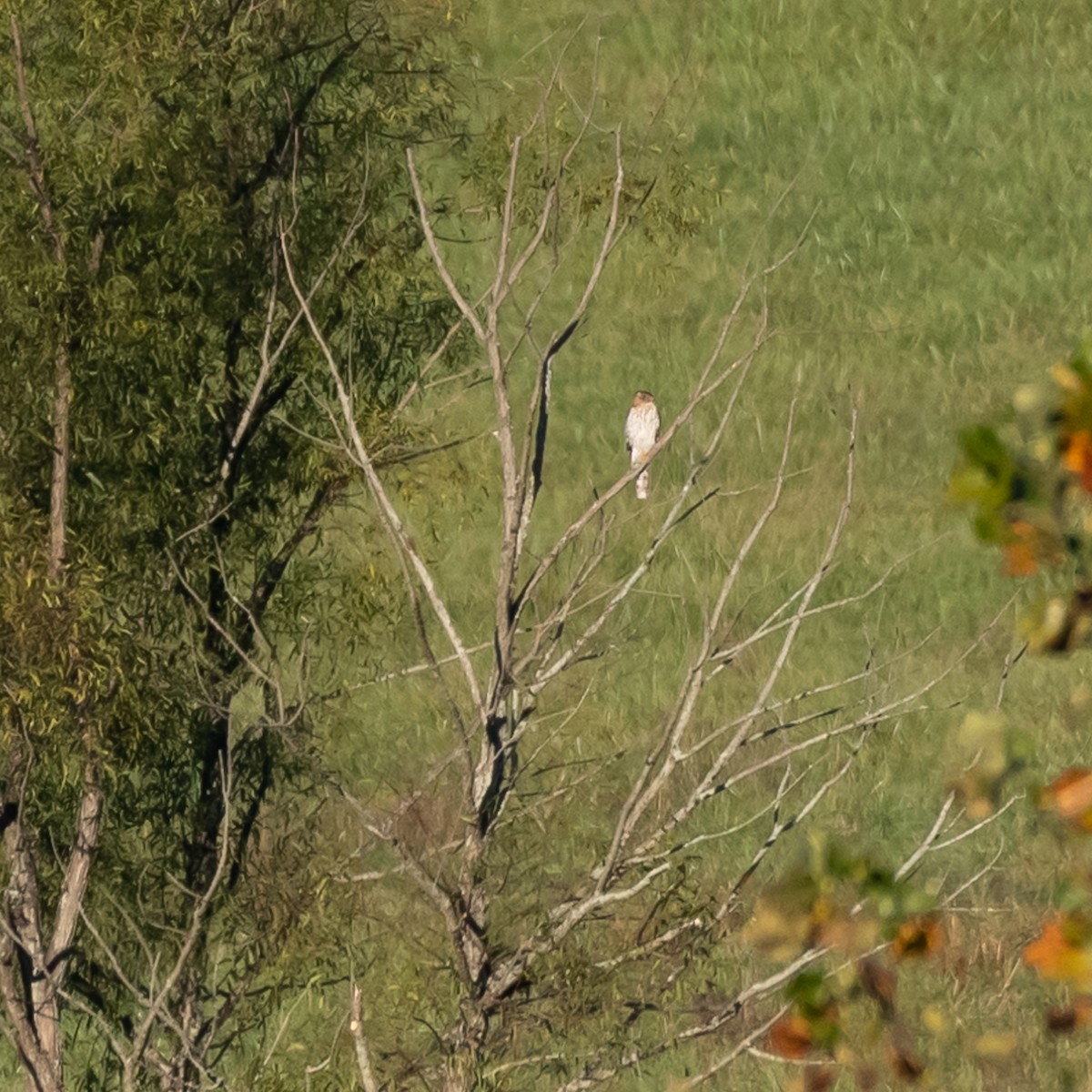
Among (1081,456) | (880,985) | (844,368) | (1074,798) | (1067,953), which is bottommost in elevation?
(844,368)

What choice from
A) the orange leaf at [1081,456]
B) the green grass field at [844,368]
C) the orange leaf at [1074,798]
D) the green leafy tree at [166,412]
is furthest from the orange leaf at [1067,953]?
the green grass field at [844,368]

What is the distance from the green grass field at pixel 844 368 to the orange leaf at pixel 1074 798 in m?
7.82

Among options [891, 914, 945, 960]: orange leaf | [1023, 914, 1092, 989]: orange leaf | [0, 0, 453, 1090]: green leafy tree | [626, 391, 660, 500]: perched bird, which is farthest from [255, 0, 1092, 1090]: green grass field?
[1023, 914, 1092, 989]: orange leaf

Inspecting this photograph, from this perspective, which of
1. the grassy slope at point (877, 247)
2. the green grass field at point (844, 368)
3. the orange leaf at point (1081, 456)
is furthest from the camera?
the grassy slope at point (877, 247)

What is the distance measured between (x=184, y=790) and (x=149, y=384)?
2.04 m

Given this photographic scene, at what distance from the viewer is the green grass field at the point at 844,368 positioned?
15305 mm

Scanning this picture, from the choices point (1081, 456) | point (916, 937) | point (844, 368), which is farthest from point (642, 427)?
point (1081, 456)

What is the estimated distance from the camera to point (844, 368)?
89.7 feet

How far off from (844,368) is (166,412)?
17636mm

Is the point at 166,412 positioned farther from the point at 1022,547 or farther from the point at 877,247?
the point at 877,247

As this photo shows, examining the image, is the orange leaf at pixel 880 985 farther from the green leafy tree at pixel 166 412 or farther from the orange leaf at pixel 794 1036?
the green leafy tree at pixel 166 412

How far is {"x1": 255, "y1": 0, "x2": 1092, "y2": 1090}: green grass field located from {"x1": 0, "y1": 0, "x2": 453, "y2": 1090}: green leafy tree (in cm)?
68

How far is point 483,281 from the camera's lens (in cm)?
2844

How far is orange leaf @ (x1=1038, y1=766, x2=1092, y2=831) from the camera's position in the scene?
247cm
